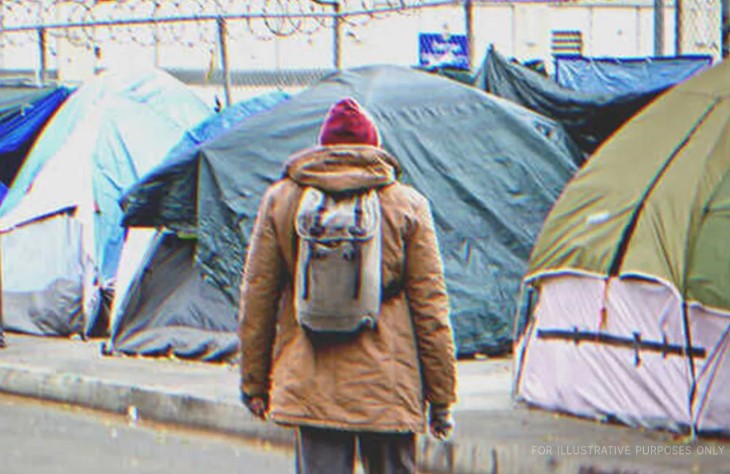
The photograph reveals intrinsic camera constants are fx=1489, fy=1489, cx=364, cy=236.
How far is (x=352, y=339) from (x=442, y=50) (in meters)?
11.0

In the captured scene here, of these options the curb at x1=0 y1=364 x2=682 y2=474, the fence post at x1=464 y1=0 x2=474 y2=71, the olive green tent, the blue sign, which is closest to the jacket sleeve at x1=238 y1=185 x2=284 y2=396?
the curb at x1=0 y1=364 x2=682 y2=474

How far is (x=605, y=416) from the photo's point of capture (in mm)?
8562

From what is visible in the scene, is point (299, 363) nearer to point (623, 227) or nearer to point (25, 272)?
point (623, 227)

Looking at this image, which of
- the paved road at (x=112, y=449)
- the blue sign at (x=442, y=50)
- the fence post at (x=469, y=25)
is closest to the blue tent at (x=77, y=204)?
the blue sign at (x=442, y=50)

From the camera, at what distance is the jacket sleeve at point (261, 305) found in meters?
5.04

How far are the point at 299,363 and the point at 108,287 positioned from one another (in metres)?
Answer: 9.35

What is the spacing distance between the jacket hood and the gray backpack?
57 mm

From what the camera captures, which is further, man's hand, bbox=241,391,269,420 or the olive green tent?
the olive green tent

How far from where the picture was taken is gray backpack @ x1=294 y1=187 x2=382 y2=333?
4844 millimetres

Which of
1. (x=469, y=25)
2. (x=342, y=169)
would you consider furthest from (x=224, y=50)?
(x=342, y=169)

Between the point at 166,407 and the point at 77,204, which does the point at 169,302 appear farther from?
the point at 166,407

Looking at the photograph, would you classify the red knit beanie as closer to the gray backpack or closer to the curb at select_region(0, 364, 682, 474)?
the gray backpack

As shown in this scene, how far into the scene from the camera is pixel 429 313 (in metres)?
4.95

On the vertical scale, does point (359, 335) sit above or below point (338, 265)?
below
